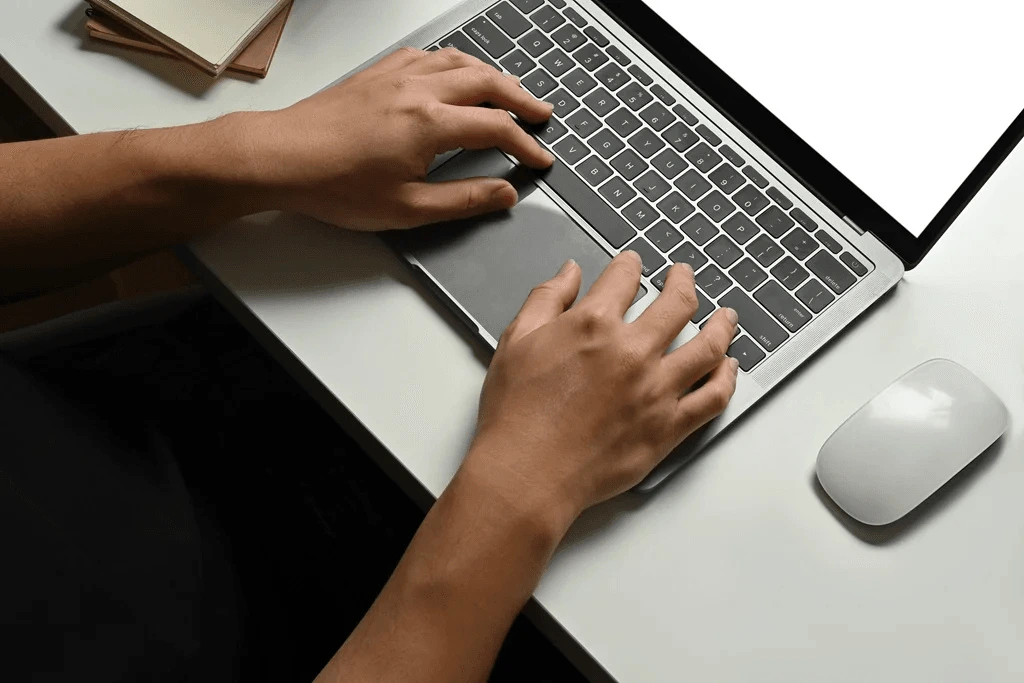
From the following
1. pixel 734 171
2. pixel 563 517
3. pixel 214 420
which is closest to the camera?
pixel 563 517

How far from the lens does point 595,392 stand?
0.63 meters

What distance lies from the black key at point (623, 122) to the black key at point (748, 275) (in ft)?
0.48

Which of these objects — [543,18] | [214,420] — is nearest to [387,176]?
[543,18]

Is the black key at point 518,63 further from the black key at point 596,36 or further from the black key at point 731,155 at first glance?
the black key at point 731,155

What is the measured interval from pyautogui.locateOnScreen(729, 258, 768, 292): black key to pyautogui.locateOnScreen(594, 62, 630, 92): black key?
19cm

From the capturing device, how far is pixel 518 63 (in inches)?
29.6

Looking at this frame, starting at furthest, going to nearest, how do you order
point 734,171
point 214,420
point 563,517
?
1. point 214,420
2. point 734,171
3. point 563,517

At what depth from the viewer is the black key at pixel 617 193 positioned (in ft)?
2.31

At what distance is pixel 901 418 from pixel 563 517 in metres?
0.26

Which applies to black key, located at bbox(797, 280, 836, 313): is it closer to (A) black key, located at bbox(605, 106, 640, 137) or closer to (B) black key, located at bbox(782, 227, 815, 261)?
(B) black key, located at bbox(782, 227, 815, 261)

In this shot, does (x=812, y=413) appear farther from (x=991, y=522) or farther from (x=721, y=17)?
(x=721, y=17)

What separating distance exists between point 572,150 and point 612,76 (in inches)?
3.2

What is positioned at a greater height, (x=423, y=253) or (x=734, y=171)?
(x=734, y=171)

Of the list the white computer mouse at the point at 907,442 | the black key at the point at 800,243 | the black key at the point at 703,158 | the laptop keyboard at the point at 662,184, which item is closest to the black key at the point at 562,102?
the laptop keyboard at the point at 662,184
